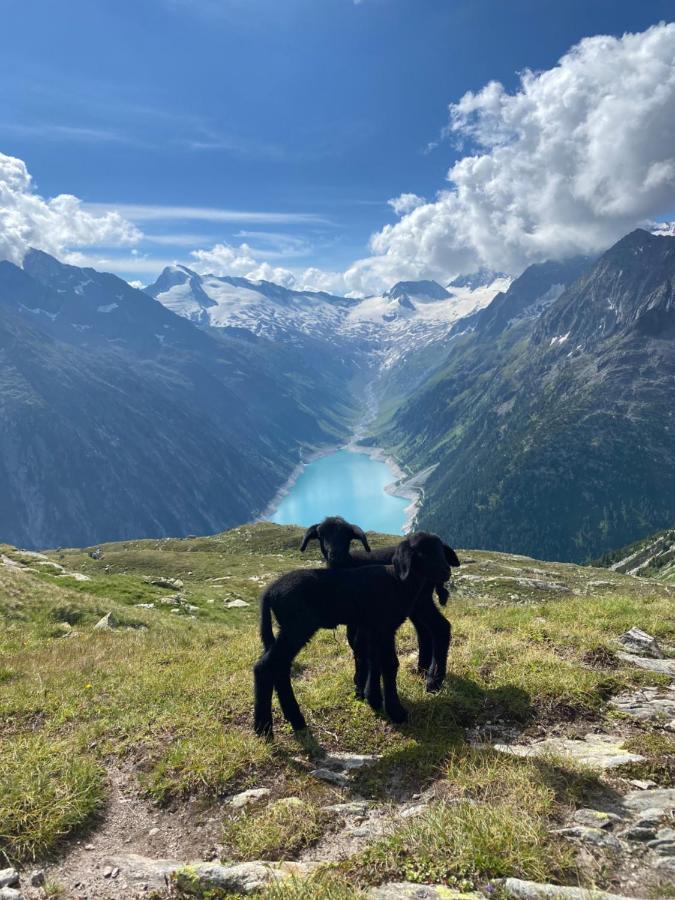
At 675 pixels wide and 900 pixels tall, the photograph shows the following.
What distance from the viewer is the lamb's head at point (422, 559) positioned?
10.2 meters

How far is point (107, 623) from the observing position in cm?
2211

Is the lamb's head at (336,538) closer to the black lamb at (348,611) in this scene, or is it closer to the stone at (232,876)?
the black lamb at (348,611)

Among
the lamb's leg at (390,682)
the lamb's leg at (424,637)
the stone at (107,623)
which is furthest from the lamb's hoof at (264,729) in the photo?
the stone at (107,623)

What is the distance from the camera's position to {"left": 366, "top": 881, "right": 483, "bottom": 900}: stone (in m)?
5.12

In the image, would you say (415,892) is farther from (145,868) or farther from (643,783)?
(643,783)

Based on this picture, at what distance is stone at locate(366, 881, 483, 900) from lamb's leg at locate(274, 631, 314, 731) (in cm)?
435

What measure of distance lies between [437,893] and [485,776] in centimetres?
242

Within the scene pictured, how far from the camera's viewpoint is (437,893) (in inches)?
206

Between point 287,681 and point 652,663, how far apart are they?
28.4ft

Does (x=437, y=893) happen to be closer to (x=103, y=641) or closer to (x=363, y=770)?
(x=363, y=770)

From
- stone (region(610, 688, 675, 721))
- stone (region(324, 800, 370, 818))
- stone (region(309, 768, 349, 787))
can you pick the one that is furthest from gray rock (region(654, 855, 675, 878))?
stone (region(309, 768, 349, 787))

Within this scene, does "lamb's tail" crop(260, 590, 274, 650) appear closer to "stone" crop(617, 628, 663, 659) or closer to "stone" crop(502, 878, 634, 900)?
"stone" crop(502, 878, 634, 900)

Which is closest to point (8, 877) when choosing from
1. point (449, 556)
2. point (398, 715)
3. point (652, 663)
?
point (398, 715)

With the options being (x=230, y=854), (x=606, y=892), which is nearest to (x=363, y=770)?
(x=230, y=854)
